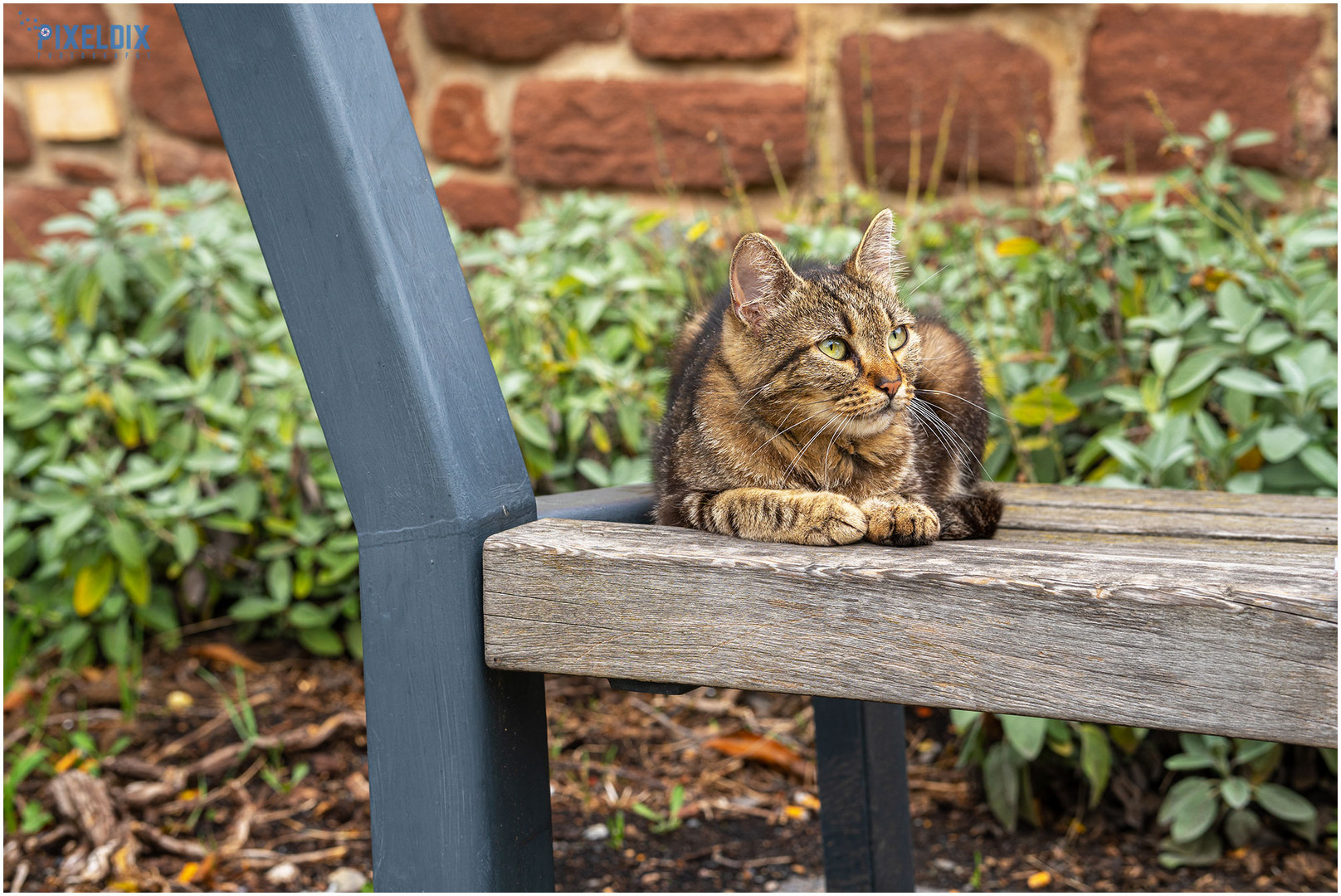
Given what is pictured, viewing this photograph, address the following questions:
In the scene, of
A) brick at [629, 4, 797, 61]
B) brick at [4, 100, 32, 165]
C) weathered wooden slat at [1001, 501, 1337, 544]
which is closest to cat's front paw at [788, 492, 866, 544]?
weathered wooden slat at [1001, 501, 1337, 544]

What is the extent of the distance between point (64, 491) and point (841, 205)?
216 cm

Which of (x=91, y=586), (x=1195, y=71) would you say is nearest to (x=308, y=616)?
(x=91, y=586)

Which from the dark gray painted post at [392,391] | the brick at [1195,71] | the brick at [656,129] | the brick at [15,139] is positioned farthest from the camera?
the brick at [15,139]

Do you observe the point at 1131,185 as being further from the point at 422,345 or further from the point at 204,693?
the point at 204,693

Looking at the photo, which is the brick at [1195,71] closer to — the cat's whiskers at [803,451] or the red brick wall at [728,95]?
the red brick wall at [728,95]

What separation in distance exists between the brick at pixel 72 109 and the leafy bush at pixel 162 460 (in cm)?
74

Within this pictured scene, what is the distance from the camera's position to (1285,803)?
7.09 ft

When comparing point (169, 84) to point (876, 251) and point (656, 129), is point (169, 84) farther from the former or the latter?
point (876, 251)

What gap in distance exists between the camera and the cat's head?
1507mm

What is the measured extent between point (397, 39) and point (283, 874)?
246 cm

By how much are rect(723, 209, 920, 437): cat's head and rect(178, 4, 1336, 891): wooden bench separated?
0.84 feet

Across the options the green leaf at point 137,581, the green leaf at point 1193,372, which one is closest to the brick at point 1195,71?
the green leaf at point 1193,372

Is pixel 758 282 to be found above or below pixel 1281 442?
above

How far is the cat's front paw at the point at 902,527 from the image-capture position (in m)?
1.33
